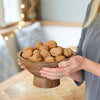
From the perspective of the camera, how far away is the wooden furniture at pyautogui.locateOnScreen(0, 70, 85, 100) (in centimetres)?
111

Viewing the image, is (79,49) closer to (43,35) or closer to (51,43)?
(51,43)

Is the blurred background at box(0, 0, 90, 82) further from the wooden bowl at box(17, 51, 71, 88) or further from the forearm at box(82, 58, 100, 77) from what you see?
the forearm at box(82, 58, 100, 77)

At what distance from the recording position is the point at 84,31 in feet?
3.33

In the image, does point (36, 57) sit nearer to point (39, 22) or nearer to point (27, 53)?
point (27, 53)

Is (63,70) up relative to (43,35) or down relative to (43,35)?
up

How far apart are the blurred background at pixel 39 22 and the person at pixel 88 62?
4.74 feet

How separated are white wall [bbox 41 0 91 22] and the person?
1729mm

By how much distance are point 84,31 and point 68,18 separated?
186 centimetres

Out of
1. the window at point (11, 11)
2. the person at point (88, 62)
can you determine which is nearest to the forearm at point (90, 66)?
the person at point (88, 62)

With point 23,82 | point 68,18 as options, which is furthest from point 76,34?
point 23,82

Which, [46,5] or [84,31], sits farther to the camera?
[46,5]

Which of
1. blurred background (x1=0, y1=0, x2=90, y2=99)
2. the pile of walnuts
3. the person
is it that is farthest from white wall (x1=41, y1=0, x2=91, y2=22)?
the pile of walnuts

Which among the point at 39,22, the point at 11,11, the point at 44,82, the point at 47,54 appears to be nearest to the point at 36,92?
the point at 44,82

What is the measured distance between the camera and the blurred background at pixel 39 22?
2.53 metres
